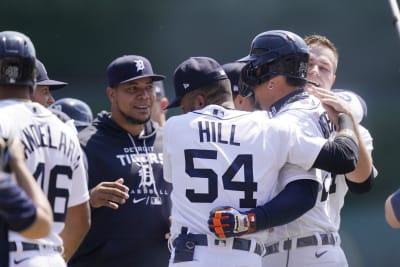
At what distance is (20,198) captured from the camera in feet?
10.1

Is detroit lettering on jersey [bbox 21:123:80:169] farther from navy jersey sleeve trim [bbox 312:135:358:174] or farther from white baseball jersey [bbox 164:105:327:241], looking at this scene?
navy jersey sleeve trim [bbox 312:135:358:174]

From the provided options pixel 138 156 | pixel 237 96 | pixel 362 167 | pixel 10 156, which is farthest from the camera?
pixel 138 156

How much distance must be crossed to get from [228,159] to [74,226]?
737 mm

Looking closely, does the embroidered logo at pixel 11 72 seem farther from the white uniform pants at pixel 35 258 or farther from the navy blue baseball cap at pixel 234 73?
the navy blue baseball cap at pixel 234 73

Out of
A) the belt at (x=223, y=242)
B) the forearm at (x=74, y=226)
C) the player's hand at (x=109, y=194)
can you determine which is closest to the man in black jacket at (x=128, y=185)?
the player's hand at (x=109, y=194)

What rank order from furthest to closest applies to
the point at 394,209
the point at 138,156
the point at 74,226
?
the point at 138,156 → the point at 74,226 → the point at 394,209

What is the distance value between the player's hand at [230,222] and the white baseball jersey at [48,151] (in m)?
0.59

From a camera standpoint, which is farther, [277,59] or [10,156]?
[277,59]

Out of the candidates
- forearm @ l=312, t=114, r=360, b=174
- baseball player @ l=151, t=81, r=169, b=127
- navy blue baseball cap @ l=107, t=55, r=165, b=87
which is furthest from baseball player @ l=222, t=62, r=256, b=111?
baseball player @ l=151, t=81, r=169, b=127

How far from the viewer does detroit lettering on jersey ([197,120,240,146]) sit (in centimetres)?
414

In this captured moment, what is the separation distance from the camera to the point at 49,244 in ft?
12.6

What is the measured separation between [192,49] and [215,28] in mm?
342

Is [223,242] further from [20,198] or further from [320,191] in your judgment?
[20,198]

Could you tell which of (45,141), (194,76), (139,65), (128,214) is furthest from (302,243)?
(139,65)
